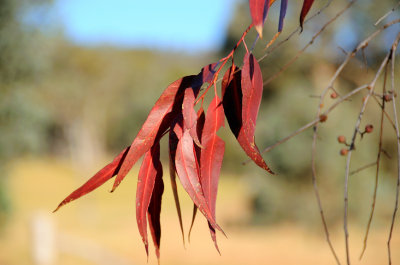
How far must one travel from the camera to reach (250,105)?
68 centimetres

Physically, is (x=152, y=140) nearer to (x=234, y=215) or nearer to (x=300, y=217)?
(x=300, y=217)

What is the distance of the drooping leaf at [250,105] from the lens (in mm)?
669

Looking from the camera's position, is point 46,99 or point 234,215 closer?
point 234,215

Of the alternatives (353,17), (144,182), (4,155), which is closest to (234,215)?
(353,17)

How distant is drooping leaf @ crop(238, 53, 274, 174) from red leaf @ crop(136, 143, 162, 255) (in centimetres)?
13

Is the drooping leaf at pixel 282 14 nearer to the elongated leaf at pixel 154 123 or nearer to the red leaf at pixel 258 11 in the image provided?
the red leaf at pixel 258 11

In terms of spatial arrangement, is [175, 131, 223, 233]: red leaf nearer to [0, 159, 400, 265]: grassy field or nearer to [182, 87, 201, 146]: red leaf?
[182, 87, 201, 146]: red leaf

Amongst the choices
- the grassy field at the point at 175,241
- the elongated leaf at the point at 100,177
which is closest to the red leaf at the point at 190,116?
the elongated leaf at the point at 100,177

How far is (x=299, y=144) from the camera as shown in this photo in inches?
325

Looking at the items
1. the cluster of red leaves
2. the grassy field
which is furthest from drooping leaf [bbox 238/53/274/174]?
the grassy field

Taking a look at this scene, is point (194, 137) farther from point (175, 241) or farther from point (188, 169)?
point (175, 241)

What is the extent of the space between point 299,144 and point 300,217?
130 centimetres

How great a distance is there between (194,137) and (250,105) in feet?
0.29

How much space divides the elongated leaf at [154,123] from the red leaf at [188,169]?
0.04 m
